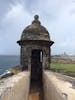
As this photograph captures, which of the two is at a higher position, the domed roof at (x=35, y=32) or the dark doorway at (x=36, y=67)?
the domed roof at (x=35, y=32)

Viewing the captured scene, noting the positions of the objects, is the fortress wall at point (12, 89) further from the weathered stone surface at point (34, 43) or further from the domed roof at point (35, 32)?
the domed roof at point (35, 32)

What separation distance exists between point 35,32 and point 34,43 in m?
0.77

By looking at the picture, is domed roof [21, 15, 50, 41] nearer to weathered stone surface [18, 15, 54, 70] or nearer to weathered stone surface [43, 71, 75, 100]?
weathered stone surface [18, 15, 54, 70]

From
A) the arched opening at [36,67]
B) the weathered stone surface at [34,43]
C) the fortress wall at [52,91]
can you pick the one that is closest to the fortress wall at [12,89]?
the fortress wall at [52,91]

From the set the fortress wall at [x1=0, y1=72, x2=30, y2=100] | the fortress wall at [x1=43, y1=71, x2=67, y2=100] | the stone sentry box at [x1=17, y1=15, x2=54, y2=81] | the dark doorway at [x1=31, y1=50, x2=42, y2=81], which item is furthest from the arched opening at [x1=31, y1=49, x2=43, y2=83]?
the fortress wall at [x1=0, y1=72, x2=30, y2=100]

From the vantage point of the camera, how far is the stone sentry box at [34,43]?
50.5 ft

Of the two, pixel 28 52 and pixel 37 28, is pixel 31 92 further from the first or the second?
pixel 37 28

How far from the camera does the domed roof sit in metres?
15.6

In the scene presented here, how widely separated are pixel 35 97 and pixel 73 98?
766 centimetres

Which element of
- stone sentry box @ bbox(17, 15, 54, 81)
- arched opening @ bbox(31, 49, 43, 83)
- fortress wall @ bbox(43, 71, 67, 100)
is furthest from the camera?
arched opening @ bbox(31, 49, 43, 83)

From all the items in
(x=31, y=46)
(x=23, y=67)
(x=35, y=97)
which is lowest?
(x=35, y=97)

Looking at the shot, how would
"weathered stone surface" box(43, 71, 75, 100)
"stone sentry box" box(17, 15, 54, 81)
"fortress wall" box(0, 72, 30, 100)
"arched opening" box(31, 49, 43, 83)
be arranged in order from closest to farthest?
"fortress wall" box(0, 72, 30, 100) < "weathered stone surface" box(43, 71, 75, 100) < "stone sentry box" box(17, 15, 54, 81) < "arched opening" box(31, 49, 43, 83)

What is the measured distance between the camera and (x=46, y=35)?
15.9 meters

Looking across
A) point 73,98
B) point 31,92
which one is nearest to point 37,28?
point 31,92
